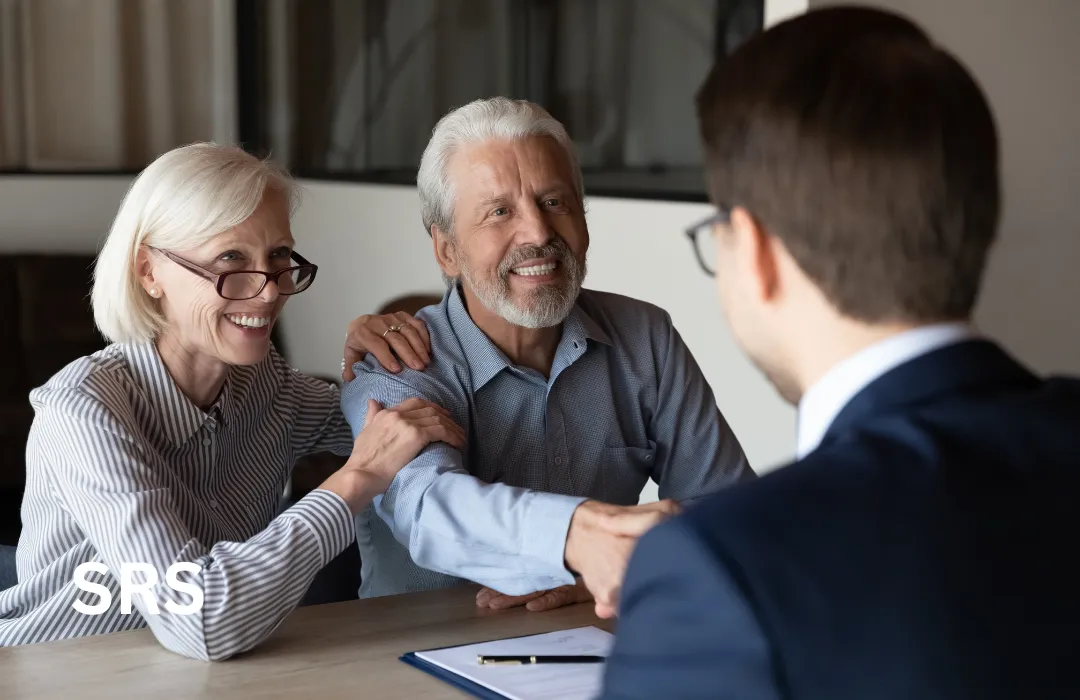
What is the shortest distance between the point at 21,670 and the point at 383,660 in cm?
43

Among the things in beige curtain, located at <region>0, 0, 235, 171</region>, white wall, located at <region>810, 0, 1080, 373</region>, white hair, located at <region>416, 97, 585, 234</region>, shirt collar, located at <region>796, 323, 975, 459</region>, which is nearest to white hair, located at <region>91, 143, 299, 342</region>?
white hair, located at <region>416, 97, 585, 234</region>

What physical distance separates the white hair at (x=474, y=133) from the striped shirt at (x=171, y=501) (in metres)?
0.40

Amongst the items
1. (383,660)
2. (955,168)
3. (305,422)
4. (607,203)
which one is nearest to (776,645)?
(955,168)

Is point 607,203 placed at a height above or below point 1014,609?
below

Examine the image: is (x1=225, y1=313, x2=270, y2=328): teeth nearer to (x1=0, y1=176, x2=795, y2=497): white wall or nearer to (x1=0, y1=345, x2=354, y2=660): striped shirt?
(x1=0, y1=345, x2=354, y2=660): striped shirt

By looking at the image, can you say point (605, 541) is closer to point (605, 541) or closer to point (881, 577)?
point (605, 541)

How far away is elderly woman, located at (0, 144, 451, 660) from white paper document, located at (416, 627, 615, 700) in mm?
247

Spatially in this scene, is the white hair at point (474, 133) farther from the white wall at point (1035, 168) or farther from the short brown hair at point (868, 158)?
the white wall at point (1035, 168)

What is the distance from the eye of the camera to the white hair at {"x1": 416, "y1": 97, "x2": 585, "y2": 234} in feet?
6.78

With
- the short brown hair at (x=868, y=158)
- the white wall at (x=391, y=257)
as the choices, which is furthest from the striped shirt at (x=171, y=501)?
the white wall at (x=391, y=257)

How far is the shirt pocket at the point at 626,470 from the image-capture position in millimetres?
2107

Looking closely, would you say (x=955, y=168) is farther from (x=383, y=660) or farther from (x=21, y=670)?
(x=21, y=670)

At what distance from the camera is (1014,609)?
0.81 meters

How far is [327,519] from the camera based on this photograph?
1.71 metres
